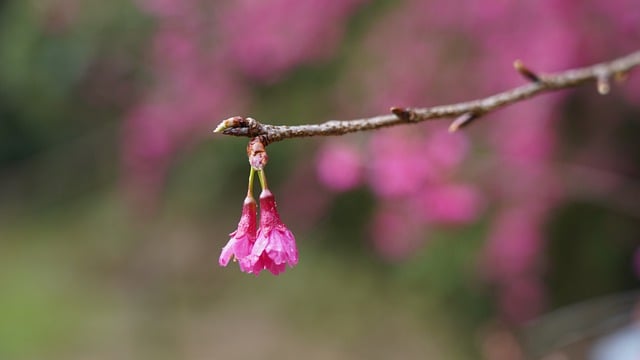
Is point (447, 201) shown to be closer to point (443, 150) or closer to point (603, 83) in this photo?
point (443, 150)

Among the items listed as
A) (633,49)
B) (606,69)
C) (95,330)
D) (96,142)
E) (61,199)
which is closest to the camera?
(606,69)

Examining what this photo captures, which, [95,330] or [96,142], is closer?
[95,330]

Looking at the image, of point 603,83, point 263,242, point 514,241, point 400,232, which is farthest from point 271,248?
point 400,232

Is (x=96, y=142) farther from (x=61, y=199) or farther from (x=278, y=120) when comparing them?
(x=278, y=120)

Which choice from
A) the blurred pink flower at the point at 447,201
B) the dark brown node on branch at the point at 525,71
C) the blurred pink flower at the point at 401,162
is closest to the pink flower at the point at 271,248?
the dark brown node on branch at the point at 525,71

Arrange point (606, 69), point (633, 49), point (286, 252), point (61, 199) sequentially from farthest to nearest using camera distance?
point (61, 199)
point (633, 49)
point (606, 69)
point (286, 252)

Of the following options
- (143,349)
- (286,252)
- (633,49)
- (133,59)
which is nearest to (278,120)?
(133,59)

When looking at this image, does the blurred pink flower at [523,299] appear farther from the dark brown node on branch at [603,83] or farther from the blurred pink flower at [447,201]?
the dark brown node on branch at [603,83]

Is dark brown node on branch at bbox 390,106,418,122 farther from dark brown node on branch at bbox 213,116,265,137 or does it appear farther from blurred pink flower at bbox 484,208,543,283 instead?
blurred pink flower at bbox 484,208,543,283

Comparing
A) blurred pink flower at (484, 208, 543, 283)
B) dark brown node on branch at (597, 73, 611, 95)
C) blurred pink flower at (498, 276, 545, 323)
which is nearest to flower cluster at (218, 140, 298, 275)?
dark brown node on branch at (597, 73, 611, 95)
